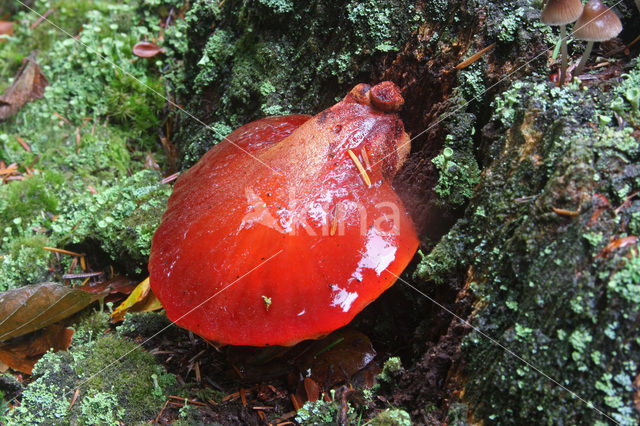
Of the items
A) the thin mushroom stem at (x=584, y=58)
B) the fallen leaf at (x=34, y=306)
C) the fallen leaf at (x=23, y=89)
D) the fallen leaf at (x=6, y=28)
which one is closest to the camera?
the thin mushroom stem at (x=584, y=58)

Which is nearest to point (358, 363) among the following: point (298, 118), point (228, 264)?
point (228, 264)

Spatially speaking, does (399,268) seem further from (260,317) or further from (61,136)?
(61,136)

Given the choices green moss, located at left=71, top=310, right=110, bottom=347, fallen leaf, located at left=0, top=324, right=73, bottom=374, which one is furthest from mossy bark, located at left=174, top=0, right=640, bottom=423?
fallen leaf, located at left=0, top=324, right=73, bottom=374

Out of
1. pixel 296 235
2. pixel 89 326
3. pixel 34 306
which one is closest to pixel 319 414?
pixel 296 235

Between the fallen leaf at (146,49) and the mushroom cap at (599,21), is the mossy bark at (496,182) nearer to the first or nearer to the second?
the mushroom cap at (599,21)

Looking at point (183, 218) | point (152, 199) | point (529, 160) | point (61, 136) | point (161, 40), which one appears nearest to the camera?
point (529, 160)

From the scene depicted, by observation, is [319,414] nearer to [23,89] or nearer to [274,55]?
[274,55]

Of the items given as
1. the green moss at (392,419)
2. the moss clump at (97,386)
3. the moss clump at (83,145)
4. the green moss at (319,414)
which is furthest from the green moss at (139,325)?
the green moss at (392,419)
